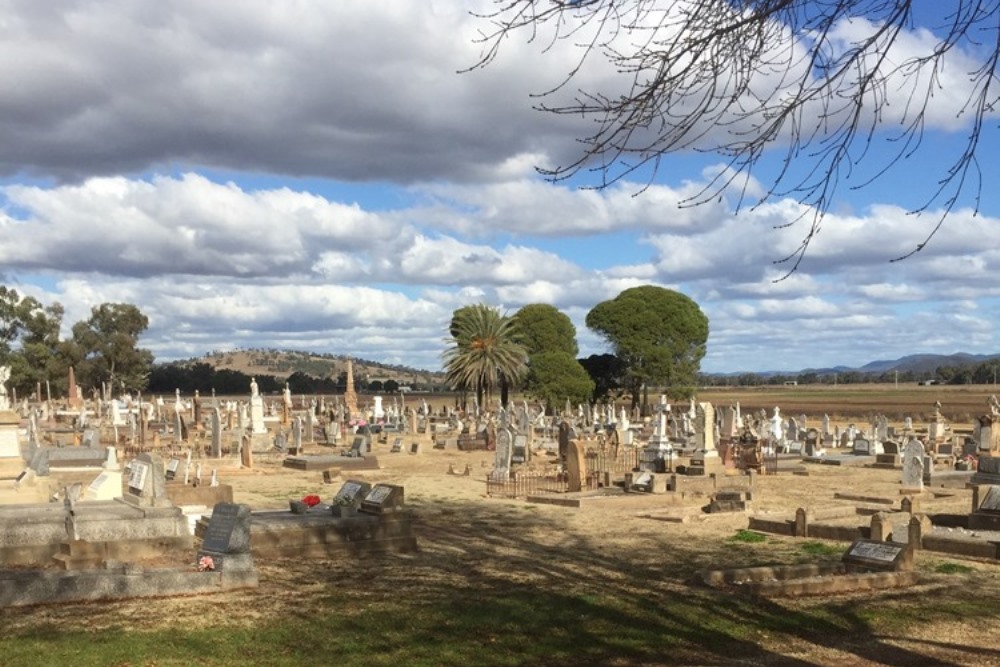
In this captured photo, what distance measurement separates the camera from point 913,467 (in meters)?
25.2

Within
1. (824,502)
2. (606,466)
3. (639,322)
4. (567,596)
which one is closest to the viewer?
(567,596)

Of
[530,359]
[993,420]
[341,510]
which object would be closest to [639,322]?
[530,359]

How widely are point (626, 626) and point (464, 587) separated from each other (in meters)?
2.67

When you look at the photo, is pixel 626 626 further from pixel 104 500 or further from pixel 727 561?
pixel 104 500

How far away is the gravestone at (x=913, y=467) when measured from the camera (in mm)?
25016

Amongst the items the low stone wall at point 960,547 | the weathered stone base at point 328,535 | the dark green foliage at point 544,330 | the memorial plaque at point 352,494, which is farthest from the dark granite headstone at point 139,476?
the dark green foliage at point 544,330

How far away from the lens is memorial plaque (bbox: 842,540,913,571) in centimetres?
1275

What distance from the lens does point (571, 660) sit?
9008mm

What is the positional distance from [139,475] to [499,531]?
18.9ft

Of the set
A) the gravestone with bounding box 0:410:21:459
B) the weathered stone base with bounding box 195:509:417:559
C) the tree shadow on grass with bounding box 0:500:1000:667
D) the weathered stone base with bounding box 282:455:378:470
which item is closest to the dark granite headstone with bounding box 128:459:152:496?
the weathered stone base with bounding box 195:509:417:559

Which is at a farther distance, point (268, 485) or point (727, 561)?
point (268, 485)

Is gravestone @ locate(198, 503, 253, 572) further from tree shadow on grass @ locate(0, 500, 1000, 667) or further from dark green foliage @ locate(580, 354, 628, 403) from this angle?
dark green foliage @ locate(580, 354, 628, 403)

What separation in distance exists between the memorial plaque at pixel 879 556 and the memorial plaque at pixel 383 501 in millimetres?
6298

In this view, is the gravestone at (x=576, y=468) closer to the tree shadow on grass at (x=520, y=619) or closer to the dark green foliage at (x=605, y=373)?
the tree shadow on grass at (x=520, y=619)
